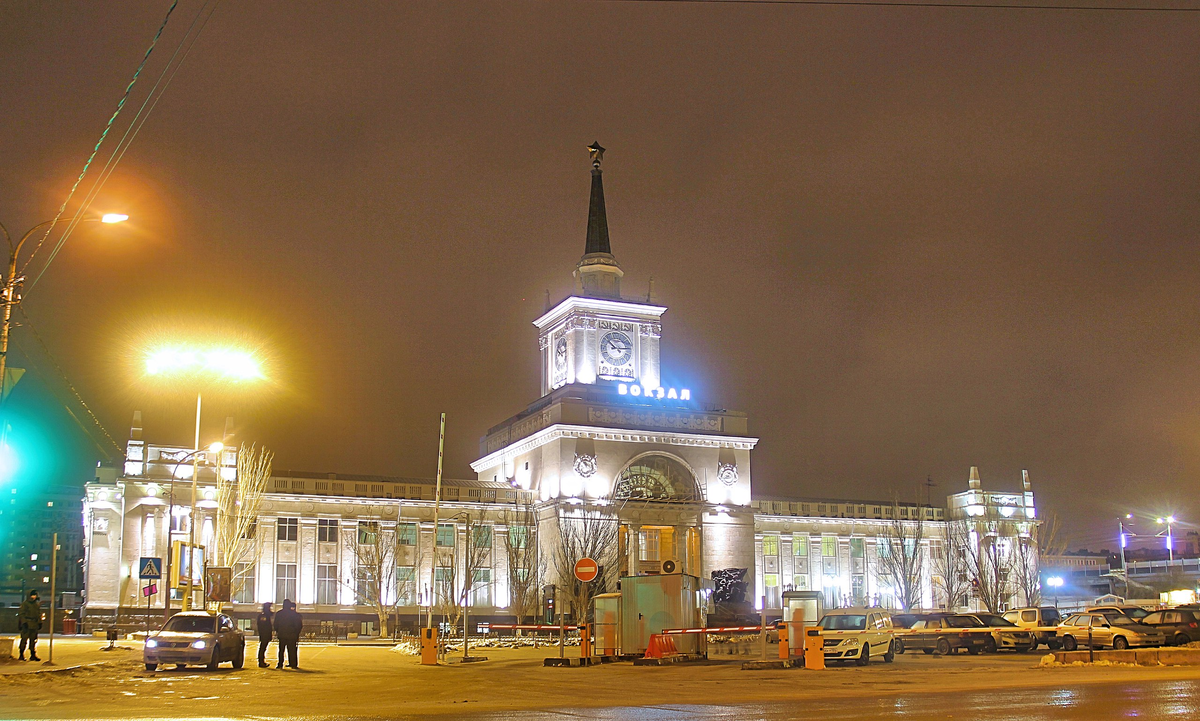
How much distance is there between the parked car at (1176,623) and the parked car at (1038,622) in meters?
4.39

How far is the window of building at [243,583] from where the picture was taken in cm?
6925

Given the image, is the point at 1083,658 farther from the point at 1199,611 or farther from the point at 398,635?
the point at 398,635

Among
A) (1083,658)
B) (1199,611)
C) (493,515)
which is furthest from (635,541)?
(1083,658)

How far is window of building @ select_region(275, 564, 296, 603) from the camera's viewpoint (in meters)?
73.2

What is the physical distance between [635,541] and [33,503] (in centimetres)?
12203

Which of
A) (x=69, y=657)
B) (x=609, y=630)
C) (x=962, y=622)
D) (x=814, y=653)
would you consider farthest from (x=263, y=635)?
(x=962, y=622)

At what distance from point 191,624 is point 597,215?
64616mm

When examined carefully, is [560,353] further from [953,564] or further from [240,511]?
[953,564]

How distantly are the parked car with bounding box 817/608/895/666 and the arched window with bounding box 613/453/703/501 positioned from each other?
43.2 meters

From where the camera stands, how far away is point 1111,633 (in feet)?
124

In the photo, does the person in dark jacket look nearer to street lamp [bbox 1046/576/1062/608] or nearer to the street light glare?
the street light glare

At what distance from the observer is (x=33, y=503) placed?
167 metres

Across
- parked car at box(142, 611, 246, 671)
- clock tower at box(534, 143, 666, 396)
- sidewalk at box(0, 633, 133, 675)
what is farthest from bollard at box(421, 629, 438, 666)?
clock tower at box(534, 143, 666, 396)

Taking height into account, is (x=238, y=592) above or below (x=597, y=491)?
below
